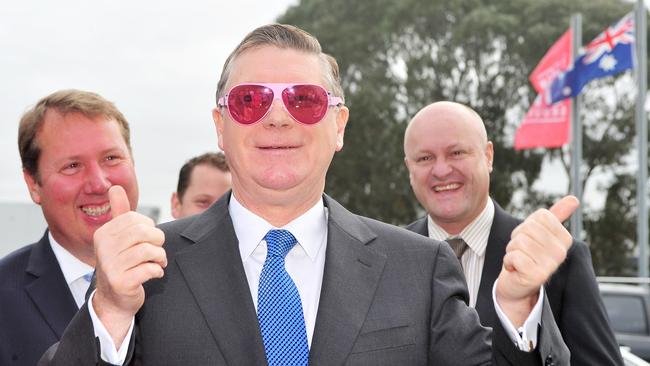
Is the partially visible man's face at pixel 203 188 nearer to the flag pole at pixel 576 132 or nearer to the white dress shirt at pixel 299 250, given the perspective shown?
the white dress shirt at pixel 299 250

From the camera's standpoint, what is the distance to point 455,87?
26188mm

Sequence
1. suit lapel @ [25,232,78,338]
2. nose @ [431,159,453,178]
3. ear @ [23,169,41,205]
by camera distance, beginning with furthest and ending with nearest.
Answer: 1. nose @ [431,159,453,178]
2. ear @ [23,169,41,205]
3. suit lapel @ [25,232,78,338]

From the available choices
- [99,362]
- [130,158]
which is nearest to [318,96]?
[99,362]

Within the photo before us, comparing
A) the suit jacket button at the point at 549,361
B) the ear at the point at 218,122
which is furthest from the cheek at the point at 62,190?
the suit jacket button at the point at 549,361

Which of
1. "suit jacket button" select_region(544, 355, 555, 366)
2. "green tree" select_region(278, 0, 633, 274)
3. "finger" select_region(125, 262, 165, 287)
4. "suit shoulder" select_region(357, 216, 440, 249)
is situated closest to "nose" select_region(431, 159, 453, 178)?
"suit shoulder" select_region(357, 216, 440, 249)

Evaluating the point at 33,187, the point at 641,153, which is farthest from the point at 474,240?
the point at 641,153

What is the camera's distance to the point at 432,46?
2666 centimetres

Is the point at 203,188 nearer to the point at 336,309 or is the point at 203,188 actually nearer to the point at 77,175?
the point at 77,175

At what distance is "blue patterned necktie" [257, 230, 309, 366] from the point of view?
2625mm

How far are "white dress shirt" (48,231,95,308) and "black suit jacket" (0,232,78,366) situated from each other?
38 millimetres

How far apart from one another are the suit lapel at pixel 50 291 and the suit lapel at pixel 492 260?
1804mm

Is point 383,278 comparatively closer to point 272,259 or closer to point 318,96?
point 272,259

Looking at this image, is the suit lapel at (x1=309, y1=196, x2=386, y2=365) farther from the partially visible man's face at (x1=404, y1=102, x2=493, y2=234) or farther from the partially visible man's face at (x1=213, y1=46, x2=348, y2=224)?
the partially visible man's face at (x1=404, y1=102, x2=493, y2=234)

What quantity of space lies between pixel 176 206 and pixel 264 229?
12.4ft
